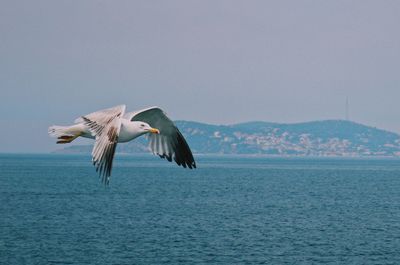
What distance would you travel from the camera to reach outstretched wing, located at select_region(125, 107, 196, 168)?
43.2 ft

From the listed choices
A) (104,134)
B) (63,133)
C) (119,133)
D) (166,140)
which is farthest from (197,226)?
(104,134)

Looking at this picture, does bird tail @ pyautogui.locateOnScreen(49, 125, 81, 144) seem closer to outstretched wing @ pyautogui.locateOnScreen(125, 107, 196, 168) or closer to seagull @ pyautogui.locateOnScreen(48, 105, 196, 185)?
seagull @ pyautogui.locateOnScreen(48, 105, 196, 185)

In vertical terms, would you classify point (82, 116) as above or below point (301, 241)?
above

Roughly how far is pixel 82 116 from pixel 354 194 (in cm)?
15777

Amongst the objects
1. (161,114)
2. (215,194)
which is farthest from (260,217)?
(161,114)

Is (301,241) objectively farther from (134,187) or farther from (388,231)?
(134,187)

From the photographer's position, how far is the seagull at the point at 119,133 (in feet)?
31.3

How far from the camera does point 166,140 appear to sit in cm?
1373

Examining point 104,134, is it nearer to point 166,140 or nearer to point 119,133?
point 119,133

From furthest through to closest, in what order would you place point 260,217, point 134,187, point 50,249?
1. point 134,187
2. point 260,217
3. point 50,249

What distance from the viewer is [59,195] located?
151 meters

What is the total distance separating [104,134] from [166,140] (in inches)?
147

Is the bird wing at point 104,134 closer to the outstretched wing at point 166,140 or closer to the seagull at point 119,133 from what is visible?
the seagull at point 119,133

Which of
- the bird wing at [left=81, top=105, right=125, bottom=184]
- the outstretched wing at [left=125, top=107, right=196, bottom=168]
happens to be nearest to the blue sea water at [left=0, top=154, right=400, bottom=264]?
the outstretched wing at [left=125, top=107, right=196, bottom=168]
